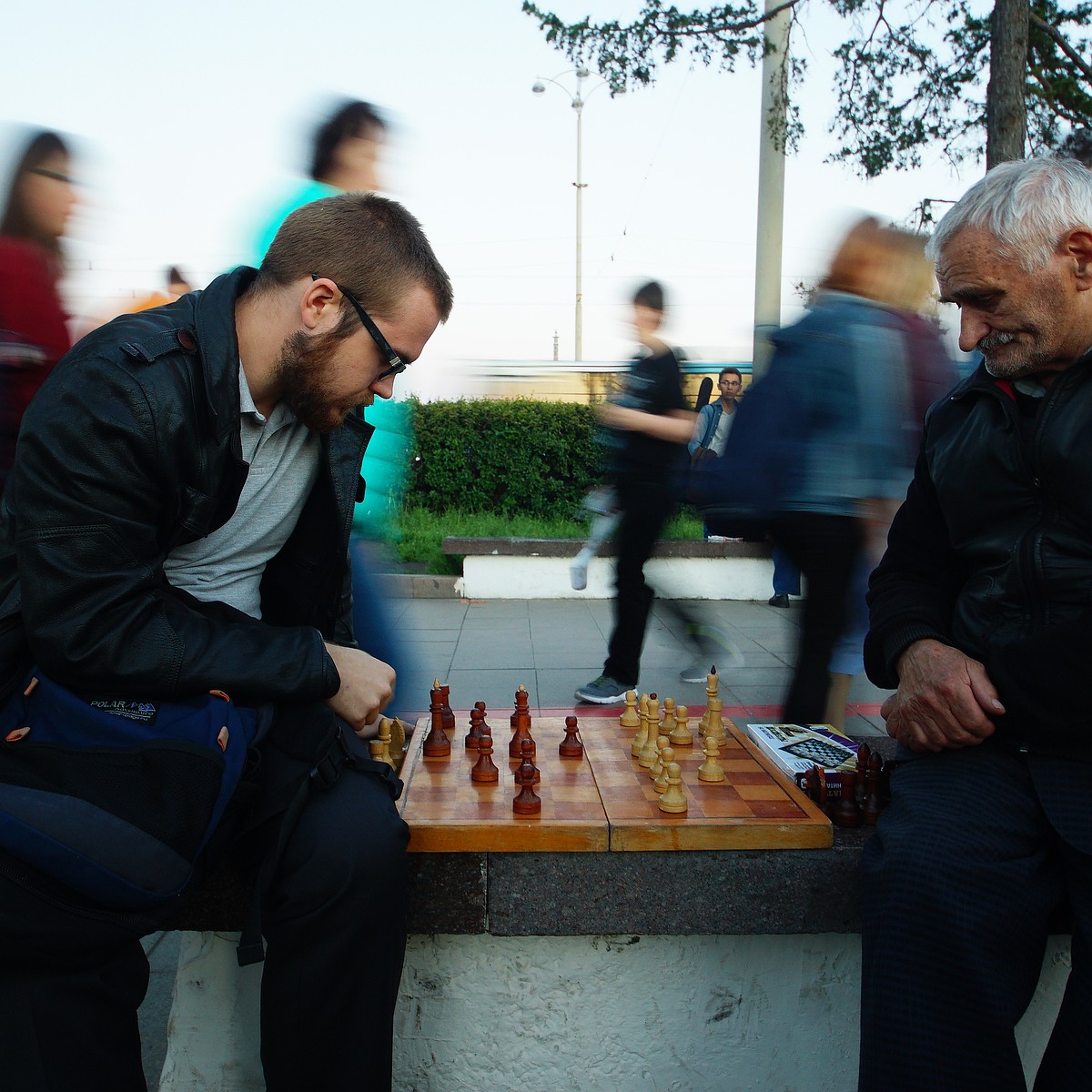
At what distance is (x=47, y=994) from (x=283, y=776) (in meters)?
0.45

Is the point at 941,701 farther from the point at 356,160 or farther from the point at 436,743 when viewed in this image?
the point at 356,160

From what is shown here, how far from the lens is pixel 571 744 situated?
2191mm

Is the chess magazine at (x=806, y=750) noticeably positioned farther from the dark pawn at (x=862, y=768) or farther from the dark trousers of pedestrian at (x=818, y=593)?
the dark trousers of pedestrian at (x=818, y=593)

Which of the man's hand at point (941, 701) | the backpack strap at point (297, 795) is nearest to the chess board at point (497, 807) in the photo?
the backpack strap at point (297, 795)

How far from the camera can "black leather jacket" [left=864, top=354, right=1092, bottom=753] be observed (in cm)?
167

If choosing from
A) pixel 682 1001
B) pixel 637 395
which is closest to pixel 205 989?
pixel 682 1001

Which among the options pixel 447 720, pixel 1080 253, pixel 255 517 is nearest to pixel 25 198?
pixel 255 517

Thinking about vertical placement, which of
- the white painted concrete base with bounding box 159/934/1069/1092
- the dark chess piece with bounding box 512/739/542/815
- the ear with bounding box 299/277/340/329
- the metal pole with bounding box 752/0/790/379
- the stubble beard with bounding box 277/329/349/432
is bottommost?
the white painted concrete base with bounding box 159/934/1069/1092

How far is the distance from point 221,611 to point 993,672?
1.39 meters

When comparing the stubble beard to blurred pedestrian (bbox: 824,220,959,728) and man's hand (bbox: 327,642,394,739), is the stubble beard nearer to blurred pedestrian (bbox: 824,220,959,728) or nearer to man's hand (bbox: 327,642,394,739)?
man's hand (bbox: 327,642,394,739)

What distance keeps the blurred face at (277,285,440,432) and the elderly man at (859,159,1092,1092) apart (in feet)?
3.35

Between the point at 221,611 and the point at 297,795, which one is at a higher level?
the point at 221,611

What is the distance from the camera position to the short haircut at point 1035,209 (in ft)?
5.74

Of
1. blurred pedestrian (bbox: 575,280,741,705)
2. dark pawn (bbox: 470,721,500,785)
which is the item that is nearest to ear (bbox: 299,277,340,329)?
dark pawn (bbox: 470,721,500,785)
